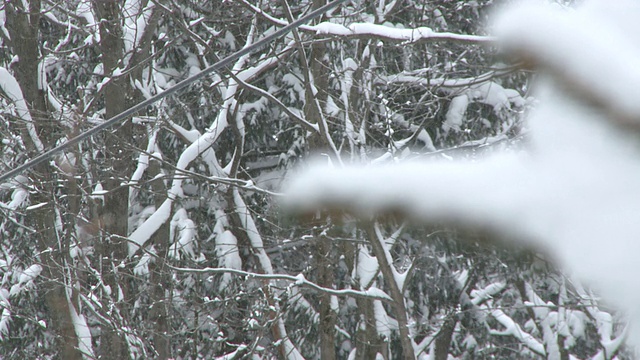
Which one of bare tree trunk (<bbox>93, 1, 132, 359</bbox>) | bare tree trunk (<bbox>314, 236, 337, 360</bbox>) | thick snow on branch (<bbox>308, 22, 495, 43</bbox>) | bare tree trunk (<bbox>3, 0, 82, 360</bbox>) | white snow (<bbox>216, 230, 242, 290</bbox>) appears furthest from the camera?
white snow (<bbox>216, 230, 242, 290</bbox>)

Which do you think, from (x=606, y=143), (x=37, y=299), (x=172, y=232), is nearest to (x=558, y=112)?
(x=606, y=143)

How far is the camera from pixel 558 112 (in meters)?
0.32

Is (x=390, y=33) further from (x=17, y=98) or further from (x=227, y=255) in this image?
(x=227, y=255)

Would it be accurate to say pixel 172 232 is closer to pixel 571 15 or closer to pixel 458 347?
pixel 458 347

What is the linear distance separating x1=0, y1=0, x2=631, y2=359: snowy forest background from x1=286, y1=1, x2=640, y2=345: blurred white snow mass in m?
3.87

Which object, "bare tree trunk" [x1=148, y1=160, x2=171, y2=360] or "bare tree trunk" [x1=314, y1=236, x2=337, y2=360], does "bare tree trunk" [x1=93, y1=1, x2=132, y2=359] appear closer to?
"bare tree trunk" [x1=148, y1=160, x2=171, y2=360]

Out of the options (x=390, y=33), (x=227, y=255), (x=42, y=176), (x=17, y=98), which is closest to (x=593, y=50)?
(x=390, y=33)

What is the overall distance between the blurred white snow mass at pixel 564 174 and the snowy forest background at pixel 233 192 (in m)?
3.87

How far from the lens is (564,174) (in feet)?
0.97

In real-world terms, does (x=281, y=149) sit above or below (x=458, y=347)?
above

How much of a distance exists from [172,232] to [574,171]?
6.82m

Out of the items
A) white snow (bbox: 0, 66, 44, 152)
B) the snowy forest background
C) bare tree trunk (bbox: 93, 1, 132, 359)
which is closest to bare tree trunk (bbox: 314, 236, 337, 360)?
the snowy forest background

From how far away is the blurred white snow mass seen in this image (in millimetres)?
288

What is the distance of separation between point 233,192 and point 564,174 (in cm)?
663
